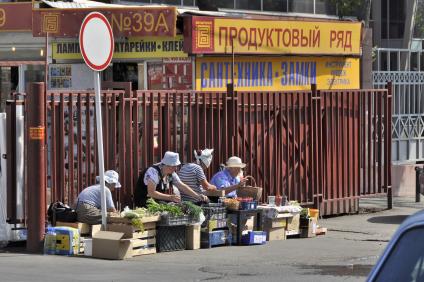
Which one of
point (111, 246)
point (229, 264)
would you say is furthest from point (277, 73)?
point (111, 246)

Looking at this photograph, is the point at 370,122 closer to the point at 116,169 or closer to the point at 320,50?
the point at 320,50

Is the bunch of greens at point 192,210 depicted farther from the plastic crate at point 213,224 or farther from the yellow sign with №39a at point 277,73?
the yellow sign with №39a at point 277,73

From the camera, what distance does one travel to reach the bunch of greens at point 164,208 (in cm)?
1199

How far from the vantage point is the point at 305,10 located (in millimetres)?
25875

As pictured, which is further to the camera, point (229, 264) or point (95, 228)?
point (95, 228)

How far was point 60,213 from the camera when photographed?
472 inches

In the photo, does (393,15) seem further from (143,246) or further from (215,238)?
(143,246)

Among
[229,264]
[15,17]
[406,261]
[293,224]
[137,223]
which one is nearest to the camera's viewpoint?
[406,261]

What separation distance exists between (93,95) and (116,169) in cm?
115

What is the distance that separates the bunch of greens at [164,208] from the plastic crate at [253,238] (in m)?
1.29

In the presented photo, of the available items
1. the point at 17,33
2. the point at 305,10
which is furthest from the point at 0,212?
the point at 305,10

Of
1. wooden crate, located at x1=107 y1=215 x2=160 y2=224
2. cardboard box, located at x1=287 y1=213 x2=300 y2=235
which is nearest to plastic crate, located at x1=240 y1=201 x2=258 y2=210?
cardboard box, located at x1=287 y1=213 x2=300 y2=235

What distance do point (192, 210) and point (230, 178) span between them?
1939 mm

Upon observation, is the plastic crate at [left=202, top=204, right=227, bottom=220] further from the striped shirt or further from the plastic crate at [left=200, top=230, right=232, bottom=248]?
the striped shirt
